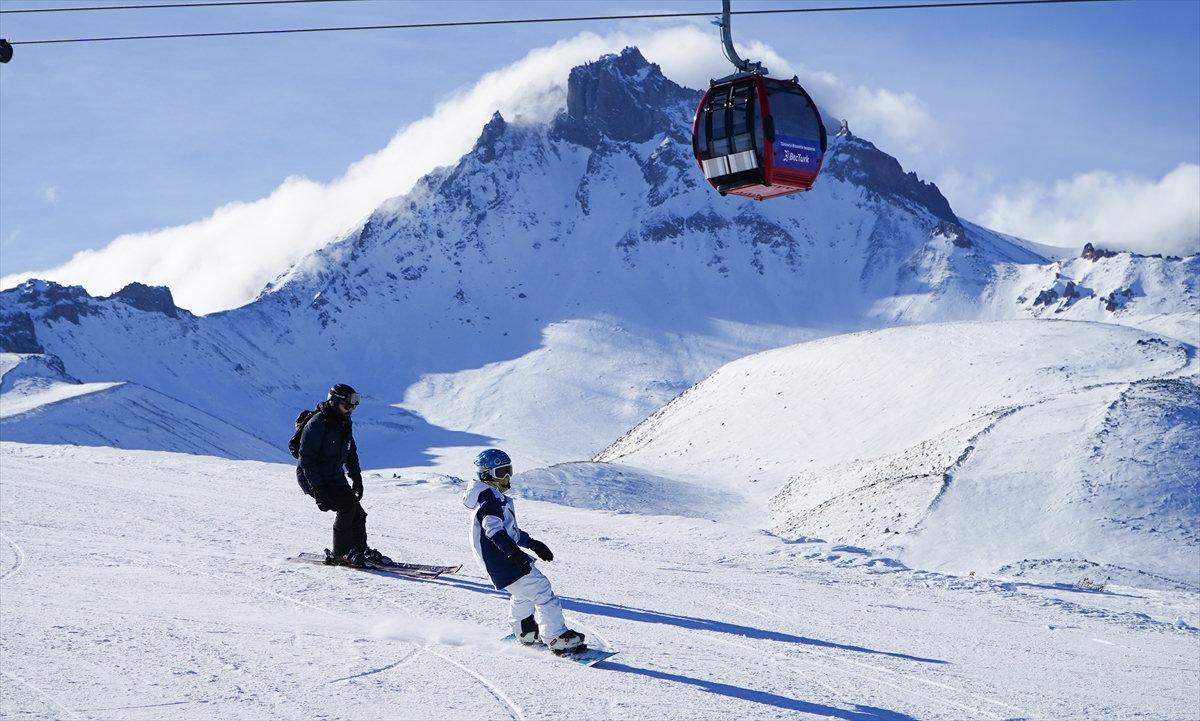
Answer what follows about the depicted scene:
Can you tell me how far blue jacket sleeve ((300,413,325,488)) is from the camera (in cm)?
1429

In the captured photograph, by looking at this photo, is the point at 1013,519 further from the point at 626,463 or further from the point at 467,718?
the point at 467,718

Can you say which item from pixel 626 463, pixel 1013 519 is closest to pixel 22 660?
pixel 1013 519

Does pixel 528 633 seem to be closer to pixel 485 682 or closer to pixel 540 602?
pixel 540 602

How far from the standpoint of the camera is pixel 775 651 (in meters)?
11.0

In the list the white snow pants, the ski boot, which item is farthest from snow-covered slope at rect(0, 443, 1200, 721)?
the ski boot

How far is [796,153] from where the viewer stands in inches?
622

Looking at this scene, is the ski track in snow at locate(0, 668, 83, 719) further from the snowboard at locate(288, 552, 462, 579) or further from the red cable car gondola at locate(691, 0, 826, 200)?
the red cable car gondola at locate(691, 0, 826, 200)

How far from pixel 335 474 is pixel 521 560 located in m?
5.35

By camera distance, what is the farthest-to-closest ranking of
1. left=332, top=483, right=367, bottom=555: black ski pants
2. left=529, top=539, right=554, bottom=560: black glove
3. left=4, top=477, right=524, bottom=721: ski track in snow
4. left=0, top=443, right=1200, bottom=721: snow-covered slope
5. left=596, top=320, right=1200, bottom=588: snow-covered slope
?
1. left=596, top=320, right=1200, bottom=588: snow-covered slope
2. left=332, top=483, right=367, bottom=555: black ski pants
3. left=529, top=539, right=554, bottom=560: black glove
4. left=0, top=443, right=1200, bottom=721: snow-covered slope
5. left=4, top=477, right=524, bottom=721: ski track in snow

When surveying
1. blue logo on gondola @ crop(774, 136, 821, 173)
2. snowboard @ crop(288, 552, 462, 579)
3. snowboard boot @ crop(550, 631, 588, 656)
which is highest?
blue logo on gondola @ crop(774, 136, 821, 173)

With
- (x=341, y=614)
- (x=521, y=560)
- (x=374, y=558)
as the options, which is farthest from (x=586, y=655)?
(x=374, y=558)

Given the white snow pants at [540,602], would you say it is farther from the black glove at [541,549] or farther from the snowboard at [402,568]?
the snowboard at [402,568]

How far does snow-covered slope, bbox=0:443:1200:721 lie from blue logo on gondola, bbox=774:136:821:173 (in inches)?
218

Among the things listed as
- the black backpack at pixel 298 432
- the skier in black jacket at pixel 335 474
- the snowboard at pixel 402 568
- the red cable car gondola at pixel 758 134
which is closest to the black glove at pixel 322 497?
the skier in black jacket at pixel 335 474
